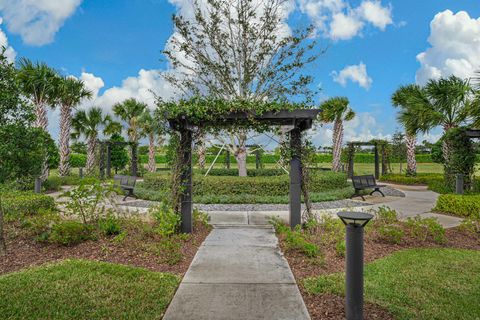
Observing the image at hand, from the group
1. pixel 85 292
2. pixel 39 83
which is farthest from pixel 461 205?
pixel 39 83

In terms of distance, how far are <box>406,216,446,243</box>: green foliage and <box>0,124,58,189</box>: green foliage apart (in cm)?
866

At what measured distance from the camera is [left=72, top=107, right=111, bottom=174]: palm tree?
1855 centimetres

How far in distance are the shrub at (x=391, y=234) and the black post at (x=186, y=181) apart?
3.38 meters

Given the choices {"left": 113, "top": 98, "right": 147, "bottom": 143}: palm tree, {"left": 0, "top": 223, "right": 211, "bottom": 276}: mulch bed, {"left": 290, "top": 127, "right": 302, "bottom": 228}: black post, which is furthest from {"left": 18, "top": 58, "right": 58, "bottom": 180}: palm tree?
{"left": 290, "top": 127, "right": 302, "bottom": 228}: black post

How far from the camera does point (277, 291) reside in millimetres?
3021

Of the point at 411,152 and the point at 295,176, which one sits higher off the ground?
the point at 411,152

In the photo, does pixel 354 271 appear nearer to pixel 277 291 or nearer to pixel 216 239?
pixel 277 291

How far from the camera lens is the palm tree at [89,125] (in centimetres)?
1855

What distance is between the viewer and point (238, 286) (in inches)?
123

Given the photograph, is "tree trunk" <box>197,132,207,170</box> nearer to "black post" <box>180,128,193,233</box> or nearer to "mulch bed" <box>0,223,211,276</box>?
"black post" <box>180,128,193,233</box>

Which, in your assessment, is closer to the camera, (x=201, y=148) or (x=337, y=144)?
(x=201, y=148)

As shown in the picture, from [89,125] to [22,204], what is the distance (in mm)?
13762

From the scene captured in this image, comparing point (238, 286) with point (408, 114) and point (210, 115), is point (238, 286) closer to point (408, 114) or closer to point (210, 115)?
point (210, 115)

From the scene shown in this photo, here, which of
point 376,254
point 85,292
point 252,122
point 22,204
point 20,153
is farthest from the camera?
point 20,153
